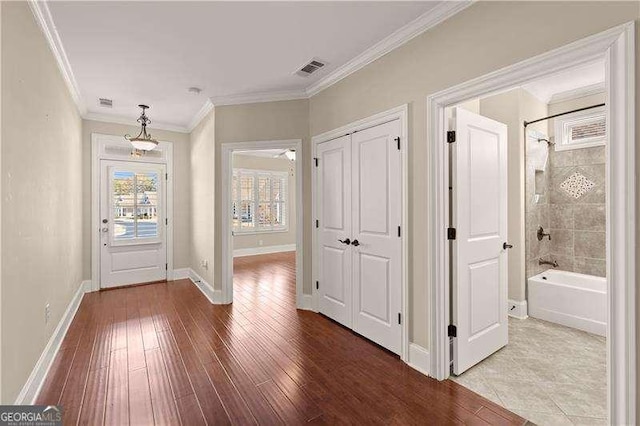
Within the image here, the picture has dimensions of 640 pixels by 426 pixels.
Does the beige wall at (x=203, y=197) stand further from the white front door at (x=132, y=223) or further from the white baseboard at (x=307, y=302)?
the white baseboard at (x=307, y=302)

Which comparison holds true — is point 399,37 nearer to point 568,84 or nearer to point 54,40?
point 568,84

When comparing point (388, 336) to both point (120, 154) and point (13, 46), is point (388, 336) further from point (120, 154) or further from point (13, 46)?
point (120, 154)

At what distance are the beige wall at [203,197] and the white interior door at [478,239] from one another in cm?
300

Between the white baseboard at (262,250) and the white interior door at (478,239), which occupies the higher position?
the white interior door at (478,239)

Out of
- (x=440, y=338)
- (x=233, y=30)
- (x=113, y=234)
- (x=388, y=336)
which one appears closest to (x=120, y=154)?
(x=113, y=234)

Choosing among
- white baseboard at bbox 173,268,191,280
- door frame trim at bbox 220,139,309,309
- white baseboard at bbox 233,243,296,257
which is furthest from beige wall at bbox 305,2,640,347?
white baseboard at bbox 233,243,296,257

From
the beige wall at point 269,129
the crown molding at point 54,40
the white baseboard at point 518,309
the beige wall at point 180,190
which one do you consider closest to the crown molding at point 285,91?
the crown molding at point 54,40

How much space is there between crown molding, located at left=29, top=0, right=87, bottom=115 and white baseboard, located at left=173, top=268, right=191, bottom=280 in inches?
118

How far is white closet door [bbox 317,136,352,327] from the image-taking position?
3.07 metres

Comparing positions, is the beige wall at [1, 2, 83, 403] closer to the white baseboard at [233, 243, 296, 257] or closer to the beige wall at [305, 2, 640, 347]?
the beige wall at [305, 2, 640, 347]

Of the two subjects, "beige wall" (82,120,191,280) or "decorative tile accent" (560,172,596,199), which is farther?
"beige wall" (82,120,191,280)

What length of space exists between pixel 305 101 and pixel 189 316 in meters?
3.03

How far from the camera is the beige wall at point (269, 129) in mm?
→ 3641

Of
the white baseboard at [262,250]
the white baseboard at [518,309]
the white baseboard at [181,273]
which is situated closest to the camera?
the white baseboard at [518,309]
